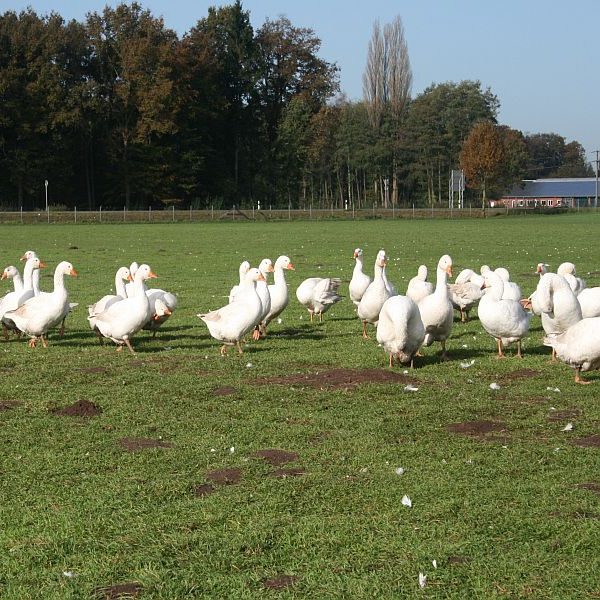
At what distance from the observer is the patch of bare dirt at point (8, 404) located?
9.38 meters

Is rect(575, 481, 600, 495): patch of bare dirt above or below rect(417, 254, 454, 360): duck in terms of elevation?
below

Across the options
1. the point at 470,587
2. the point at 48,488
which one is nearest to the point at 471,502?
the point at 470,587

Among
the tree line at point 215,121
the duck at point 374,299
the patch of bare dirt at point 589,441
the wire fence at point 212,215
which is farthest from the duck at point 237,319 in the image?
the tree line at point 215,121

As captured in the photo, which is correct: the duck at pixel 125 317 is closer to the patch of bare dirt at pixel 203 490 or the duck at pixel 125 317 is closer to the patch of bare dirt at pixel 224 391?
the patch of bare dirt at pixel 224 391

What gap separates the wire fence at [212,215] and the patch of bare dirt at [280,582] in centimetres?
6263

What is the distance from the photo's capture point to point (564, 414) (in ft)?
29.2

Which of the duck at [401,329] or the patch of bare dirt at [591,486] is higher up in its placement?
the duck at [401,329]

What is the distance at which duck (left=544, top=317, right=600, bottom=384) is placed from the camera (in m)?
9.88

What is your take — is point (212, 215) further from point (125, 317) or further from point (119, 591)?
point (119, 591)

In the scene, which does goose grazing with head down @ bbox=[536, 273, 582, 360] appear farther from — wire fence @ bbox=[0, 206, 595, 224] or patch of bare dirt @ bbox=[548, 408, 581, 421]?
wire fence @ bbox=[0, 206, 595, 224]

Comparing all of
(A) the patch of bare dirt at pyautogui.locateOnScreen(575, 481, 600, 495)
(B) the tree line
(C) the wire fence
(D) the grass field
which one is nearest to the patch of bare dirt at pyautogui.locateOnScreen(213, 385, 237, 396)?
(D) the grass field

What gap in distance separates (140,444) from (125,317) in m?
4.53

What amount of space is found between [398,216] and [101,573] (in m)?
75.4

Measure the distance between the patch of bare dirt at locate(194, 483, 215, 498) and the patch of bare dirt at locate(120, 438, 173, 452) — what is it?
3.66 ft
